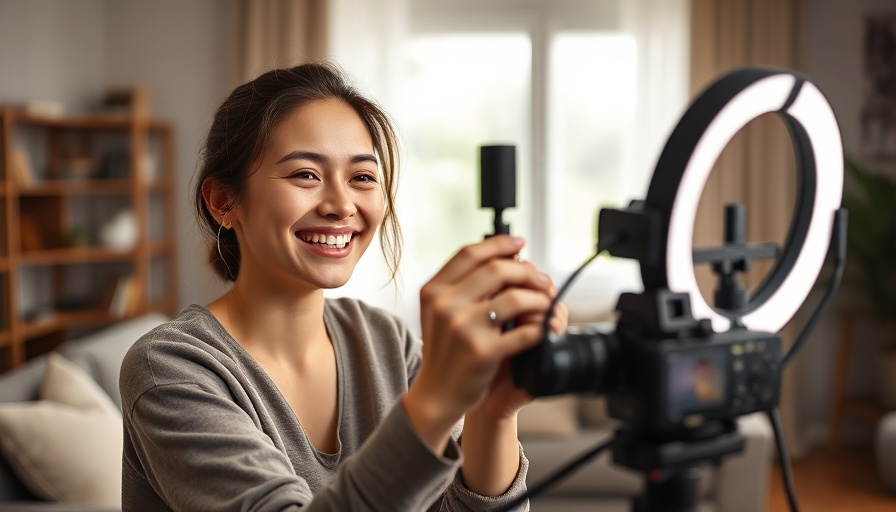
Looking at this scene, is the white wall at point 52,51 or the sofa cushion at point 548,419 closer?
the sofa cushion at point 548,419

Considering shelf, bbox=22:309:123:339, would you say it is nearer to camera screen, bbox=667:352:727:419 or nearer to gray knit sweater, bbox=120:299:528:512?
gray knit sweater, bbox=120:299:528:512

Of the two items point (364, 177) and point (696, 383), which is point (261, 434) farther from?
point (696, 383)

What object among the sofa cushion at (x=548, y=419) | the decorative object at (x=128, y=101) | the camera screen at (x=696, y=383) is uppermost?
the decorative object at (x=128, y=101)

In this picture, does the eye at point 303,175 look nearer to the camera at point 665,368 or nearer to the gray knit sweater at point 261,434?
the gray knit sweater at point 261,434

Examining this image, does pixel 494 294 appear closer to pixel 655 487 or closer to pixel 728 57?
pixel 655 487

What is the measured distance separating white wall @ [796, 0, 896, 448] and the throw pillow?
11.6ft

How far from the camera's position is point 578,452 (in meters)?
3.05

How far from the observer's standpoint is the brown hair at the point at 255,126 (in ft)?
3.80

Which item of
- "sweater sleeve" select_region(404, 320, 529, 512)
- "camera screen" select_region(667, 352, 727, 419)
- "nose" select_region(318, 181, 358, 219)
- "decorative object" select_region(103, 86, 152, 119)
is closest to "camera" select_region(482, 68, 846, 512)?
"camera screen" select_region(667, 352, 727, 419)

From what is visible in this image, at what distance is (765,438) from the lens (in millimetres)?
2924

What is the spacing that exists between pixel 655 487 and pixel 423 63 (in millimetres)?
4202

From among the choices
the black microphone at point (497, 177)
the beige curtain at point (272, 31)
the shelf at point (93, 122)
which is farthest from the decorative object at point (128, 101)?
the black microphone at point (497, 177)

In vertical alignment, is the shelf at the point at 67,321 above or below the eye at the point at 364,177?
below

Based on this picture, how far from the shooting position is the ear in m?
1.23
